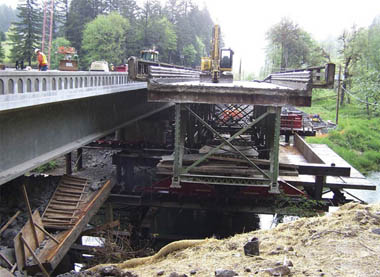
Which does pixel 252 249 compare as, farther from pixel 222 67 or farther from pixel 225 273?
pixel 222 67

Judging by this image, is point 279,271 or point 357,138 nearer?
point 279,271

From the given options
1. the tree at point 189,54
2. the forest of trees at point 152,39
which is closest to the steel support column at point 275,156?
the forest of trees at point 152,39

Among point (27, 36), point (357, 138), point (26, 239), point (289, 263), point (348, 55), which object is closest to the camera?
point (289, 263)

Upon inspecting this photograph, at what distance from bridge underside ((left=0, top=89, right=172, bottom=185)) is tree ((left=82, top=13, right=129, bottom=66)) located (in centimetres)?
4445

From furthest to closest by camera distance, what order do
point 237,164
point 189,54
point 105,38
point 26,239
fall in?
point 189,54 < point 105,38 < point 237,164 < point 26,239

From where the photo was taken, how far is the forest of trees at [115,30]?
54.3 meters

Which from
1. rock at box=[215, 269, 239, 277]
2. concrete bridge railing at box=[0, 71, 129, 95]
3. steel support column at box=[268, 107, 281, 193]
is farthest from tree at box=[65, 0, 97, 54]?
rock at box=[215, 269, 239, 277]

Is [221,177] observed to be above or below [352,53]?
below

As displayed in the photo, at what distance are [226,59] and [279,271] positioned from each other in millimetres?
22104

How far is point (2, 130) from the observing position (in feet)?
29.9

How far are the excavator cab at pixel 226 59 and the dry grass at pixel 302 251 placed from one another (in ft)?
62.1

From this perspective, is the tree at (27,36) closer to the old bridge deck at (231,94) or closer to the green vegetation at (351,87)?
the green vegetation at (351,87)

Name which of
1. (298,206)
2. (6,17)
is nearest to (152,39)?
(298,206)

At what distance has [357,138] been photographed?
3531 centimetres
